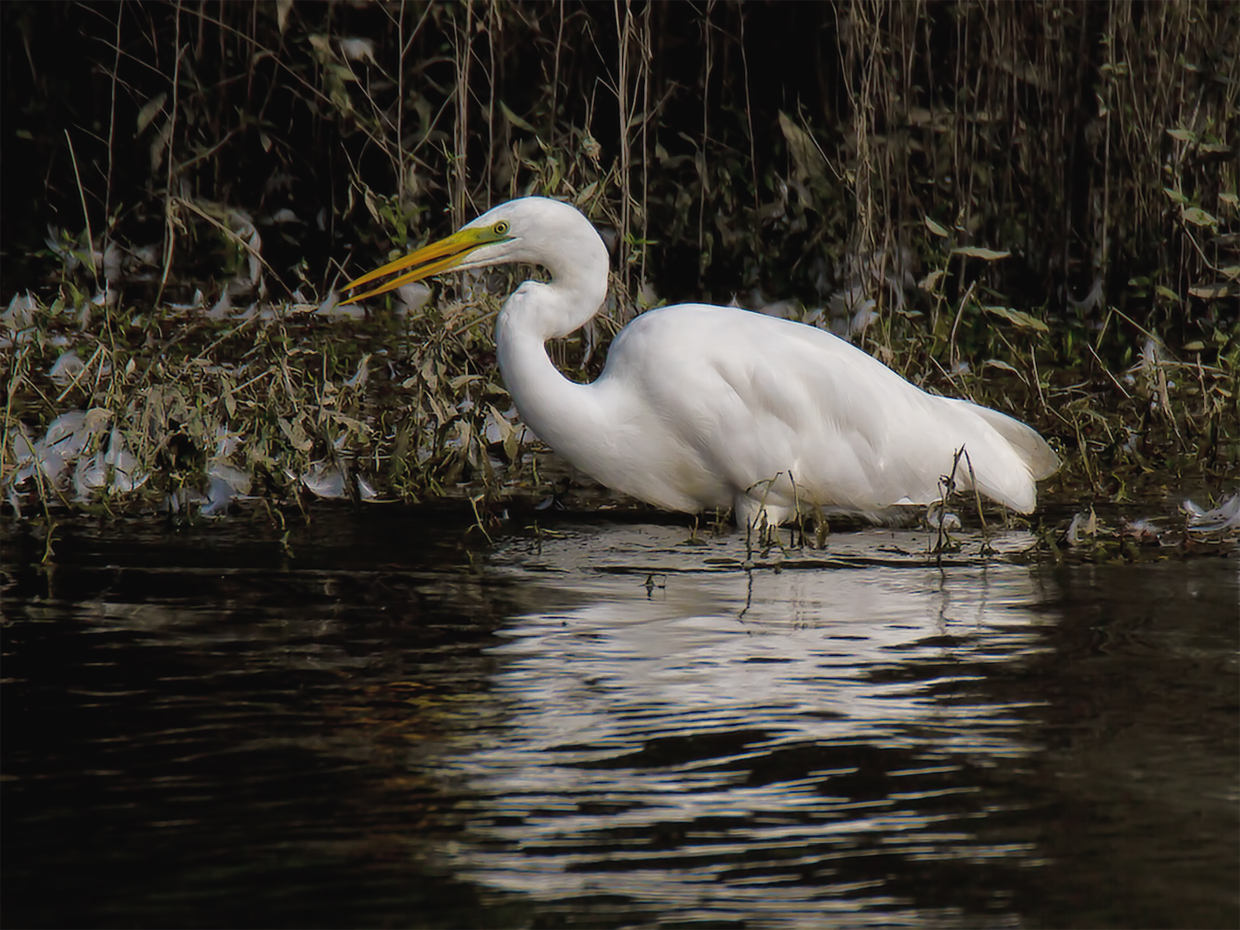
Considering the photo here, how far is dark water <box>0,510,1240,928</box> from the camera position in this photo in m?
3.08

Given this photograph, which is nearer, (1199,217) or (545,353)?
(545,353)

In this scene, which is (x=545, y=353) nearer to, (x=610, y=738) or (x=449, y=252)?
(x=449, y=252)

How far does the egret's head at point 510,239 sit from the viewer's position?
20.1 feet

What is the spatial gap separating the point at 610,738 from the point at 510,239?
2.65 meters

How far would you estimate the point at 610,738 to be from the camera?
3859 millimetres

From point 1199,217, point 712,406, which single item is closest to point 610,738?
point 712,406

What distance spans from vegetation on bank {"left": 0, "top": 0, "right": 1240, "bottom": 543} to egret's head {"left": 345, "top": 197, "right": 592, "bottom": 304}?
62 cm

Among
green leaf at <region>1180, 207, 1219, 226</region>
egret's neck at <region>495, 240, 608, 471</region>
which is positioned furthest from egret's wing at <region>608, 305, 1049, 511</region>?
green leaf at <region>1180, 207, 1219, 226</region>

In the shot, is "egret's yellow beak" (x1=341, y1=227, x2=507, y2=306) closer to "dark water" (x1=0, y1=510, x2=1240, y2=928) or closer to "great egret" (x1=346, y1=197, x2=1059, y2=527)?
"great egret" (x1=346, y1=197, x2=1059, y2=527)

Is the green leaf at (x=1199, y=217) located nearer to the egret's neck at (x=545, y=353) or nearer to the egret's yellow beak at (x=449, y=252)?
the egret's neck at (x=545, y=353)

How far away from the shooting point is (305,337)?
29.4ft

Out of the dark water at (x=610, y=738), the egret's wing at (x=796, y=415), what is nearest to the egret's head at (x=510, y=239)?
the egret's wing at (x=796, y=415)

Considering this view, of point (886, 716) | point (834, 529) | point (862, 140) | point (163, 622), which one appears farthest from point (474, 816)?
point (862, 140)

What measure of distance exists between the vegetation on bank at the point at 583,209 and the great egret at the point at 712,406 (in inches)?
21.1
